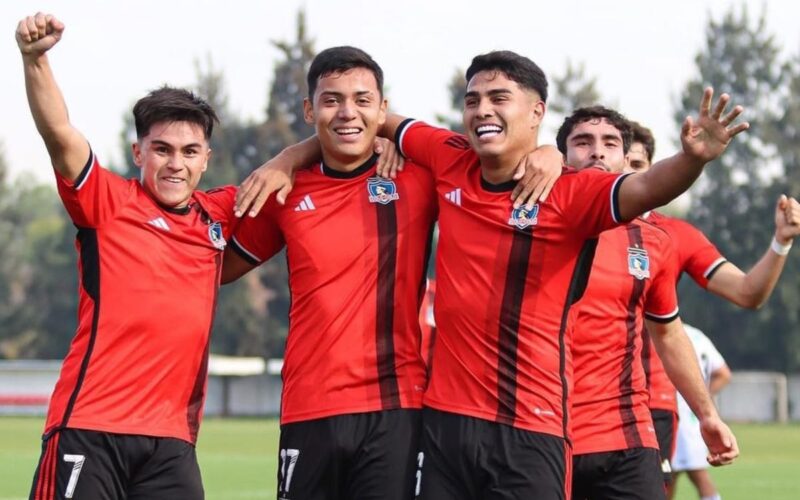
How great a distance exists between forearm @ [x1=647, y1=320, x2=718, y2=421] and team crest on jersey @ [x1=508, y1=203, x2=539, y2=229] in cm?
180

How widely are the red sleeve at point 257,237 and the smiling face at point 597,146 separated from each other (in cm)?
196

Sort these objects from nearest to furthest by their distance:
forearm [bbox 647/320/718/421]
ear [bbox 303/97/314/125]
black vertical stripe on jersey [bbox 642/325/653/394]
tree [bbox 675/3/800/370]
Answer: ear [bbox 303/97/314/125] < forearm [bbox 647/320/718/421] < black vertical stripe on jersey [bbox 642/325/653/394] < tree [bbox 675/3/800/370]

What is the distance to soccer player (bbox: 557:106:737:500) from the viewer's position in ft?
23.6

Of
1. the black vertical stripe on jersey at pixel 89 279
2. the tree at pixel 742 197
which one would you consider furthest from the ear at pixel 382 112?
the tree at pixel 742 197

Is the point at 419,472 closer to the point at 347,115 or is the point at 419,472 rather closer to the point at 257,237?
the point at 257,237

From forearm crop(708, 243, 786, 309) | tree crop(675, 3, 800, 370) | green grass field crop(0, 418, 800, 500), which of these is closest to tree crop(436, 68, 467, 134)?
tree crop(675, 3, 800, 370)

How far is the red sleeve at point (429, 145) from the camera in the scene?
22.1 ft

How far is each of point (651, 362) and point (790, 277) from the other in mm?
44896

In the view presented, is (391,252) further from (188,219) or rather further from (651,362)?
(651,362)

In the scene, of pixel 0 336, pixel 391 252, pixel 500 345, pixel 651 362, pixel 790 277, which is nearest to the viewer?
pixel 500 345

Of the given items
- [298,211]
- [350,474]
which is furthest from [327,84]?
[350,474]

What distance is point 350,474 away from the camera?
6375mm

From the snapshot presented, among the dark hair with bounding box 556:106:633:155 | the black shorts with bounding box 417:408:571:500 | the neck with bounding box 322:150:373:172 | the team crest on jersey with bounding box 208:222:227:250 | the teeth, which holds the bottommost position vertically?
the black shorts with bounding box 417:408:571:500

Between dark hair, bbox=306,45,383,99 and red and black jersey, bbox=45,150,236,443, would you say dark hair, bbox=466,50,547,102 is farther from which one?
red and black jersey, bbox=45,150,236,443
